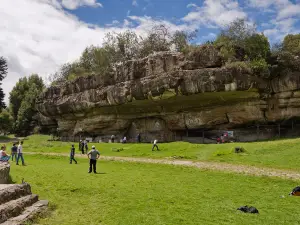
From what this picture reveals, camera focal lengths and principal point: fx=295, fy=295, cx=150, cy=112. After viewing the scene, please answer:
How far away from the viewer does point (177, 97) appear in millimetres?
38062

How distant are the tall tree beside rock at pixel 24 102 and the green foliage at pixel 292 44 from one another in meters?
59.0

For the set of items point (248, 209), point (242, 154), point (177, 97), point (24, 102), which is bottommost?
point (248, 209)

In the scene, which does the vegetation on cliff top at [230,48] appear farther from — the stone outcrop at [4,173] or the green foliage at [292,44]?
the stone outcrop at [4,173]

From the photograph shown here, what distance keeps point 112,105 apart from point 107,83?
3.54m

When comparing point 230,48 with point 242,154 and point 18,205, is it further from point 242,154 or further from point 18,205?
point 18,205

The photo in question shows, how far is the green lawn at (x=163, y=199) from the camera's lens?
30.8ft

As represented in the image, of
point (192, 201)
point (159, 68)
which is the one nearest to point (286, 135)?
point (159, 68)

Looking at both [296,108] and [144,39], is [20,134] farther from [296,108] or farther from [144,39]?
[296,108]

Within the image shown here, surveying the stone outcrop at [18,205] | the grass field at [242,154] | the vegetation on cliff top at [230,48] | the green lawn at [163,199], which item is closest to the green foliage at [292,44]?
the vegetation on cliff top at [230,48]

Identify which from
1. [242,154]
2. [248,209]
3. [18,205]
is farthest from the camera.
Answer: [242,154]

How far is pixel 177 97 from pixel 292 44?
1573 cm

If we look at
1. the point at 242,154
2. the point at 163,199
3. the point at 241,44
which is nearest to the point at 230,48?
the point at 241,44

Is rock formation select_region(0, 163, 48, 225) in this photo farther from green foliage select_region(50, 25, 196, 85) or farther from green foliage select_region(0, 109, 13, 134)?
green foliage select_region(0, 109, 13, 134)

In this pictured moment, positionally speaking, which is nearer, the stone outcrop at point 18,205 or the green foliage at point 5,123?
the stone outcrop at point 18,205
